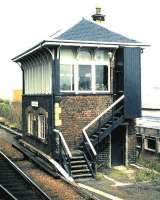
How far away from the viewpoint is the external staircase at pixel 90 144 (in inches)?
716

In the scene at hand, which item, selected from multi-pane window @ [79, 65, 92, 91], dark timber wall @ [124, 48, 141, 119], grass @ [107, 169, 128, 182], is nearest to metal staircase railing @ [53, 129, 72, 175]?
grass @ [107, 169, 128, 182]

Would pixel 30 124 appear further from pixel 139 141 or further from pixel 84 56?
pixel 84 56

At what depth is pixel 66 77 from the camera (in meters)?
20.3

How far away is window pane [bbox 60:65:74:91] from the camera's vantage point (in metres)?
20.2

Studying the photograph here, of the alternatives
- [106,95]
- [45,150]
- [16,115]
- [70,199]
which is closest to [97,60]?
[106,95]

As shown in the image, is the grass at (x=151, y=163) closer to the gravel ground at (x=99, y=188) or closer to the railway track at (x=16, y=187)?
the gravel ground at (x=99, y=188)

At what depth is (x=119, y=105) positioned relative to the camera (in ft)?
68.4

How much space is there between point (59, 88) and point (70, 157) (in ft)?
10.9

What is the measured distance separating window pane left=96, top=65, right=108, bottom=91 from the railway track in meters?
5.34

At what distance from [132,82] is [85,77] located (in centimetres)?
212

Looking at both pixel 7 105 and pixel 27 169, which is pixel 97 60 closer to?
pixel 27 169

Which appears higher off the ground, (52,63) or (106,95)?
(52,63)

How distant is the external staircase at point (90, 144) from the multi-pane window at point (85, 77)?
147 cm

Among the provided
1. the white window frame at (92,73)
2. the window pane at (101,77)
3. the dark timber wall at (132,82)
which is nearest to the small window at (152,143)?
the dark timber wall at (132,82)
